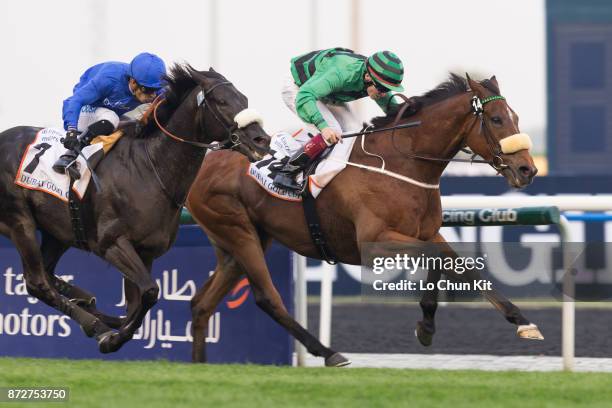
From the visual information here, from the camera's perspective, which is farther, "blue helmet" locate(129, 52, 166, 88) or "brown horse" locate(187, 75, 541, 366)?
"blue helmet" locate(129, 52, 166, 88)

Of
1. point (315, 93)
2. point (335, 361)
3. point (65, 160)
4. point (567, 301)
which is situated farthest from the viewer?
point (315, 93)

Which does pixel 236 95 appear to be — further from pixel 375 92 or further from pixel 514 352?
pixel 514 352

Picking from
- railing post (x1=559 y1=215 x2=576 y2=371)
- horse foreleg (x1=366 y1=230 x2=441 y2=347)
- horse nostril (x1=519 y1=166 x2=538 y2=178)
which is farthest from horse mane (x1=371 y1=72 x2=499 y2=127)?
railing post (x1=559 y1=215 x2=576 y2=371)

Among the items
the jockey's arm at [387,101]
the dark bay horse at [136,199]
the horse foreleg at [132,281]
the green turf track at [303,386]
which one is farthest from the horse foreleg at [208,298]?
the jockey's arm at [387,101]

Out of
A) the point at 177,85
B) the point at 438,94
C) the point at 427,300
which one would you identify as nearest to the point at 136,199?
the point at 177,85

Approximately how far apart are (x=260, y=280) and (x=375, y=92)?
3.87ft

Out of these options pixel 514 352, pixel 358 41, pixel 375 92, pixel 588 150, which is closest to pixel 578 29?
pixel 588 150

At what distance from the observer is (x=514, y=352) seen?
26.5 feet

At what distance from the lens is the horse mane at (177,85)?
646cm

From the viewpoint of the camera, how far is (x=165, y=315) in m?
7.16

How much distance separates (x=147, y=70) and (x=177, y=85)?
0.20m

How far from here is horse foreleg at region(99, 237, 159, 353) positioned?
241 inches

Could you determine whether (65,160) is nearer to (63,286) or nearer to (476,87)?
(63,286)

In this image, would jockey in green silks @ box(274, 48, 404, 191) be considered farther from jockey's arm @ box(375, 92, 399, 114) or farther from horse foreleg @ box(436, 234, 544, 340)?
horse foreleg @ box(436, 234, 544, 340)
